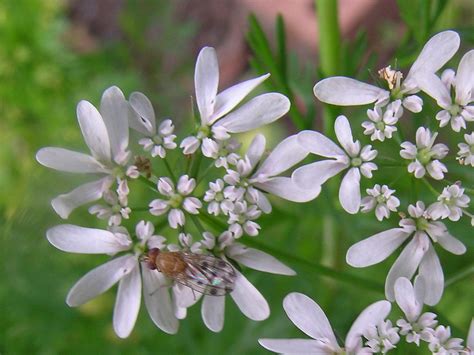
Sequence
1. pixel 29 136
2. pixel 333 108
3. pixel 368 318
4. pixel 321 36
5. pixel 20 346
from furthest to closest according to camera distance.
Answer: pixel 29 136 → pixel 20 346 → pixel 321 36 → pixel 333 108 → pixel 368 318

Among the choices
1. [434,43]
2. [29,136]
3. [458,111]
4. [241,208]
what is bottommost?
[29,136]

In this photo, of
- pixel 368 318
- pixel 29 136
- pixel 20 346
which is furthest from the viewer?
pixel 29 136

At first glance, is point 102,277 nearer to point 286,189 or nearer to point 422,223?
point 286,189

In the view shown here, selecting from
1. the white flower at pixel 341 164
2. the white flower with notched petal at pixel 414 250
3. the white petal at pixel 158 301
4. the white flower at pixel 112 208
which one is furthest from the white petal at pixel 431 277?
the white flower at pixel 112 208

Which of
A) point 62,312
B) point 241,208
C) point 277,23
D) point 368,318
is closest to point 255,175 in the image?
point 241,208

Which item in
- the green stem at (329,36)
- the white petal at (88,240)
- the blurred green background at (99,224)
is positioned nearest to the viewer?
the white petal at (88,240)

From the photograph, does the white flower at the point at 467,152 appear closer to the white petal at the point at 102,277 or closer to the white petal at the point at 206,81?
the white petal at the point at 206,81

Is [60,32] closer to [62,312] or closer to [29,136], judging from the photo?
[29,136]
